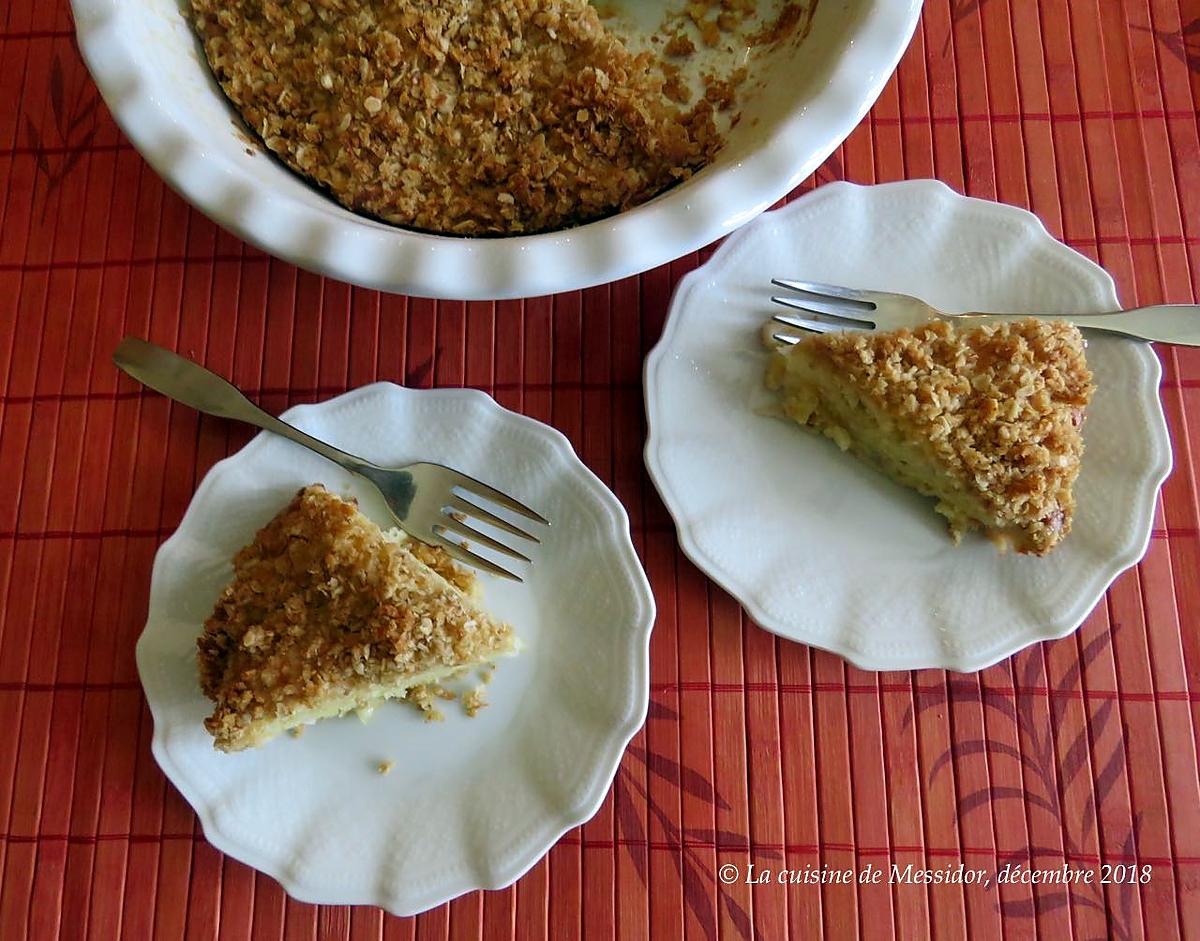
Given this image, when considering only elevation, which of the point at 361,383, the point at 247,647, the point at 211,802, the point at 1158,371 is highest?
the point at 1158,371

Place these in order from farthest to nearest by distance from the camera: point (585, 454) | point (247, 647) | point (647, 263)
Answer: point (585, 454)
point (247, 647)
point (647, 263)

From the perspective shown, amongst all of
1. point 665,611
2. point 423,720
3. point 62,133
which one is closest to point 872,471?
point 665,611

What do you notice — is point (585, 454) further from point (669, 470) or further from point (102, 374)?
point (102, 374)

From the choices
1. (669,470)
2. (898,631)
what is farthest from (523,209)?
(898,631)

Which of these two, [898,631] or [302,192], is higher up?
[302,192]

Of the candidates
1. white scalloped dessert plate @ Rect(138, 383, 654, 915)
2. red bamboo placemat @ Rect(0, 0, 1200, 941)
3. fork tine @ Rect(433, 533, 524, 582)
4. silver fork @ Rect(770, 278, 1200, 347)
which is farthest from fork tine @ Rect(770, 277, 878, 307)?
fork tine @ Rect(433, 533, 524, 582)

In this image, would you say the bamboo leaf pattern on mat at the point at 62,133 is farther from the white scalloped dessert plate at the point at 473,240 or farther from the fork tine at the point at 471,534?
the fork tine at the point at 471,534

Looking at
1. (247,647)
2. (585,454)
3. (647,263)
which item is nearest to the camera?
(647,263)

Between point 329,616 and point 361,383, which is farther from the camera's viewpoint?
point 361,383
